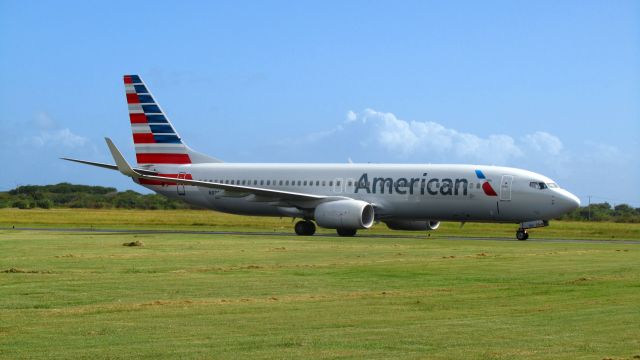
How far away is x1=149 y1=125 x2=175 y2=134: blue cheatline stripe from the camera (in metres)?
58.2

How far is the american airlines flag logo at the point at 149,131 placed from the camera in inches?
2276

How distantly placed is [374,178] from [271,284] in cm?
2936

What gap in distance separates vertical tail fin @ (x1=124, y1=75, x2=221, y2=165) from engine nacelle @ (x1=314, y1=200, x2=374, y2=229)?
11.1 meters

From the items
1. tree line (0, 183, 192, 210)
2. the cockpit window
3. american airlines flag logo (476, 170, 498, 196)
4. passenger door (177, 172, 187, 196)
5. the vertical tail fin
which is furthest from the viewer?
tree line (0, 183, 192, 210)

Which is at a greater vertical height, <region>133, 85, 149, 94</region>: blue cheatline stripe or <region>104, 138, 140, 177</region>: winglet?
<region>133, 85, 149, 94</region>: blue cheatline stripe

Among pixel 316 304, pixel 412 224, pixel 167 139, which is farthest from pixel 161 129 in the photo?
pixel 316 304

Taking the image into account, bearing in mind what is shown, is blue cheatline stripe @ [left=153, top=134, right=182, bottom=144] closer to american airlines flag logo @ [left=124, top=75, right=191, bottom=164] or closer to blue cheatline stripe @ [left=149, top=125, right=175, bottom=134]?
american airlines flag logo @ [left=124, top=75, right=191, bottom=164]

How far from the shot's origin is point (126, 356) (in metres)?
12.1

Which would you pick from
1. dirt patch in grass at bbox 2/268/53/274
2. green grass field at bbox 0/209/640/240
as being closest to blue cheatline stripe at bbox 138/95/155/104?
green grass field at bbox 0/209/640/240

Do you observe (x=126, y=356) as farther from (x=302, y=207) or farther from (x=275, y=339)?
(x=302, y=207)

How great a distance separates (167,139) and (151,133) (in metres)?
1.03

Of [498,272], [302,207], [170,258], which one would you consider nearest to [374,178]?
[302,207]

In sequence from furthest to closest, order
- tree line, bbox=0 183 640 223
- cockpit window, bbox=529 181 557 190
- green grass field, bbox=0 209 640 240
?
tree line, bbox=0 183 640 223, green grass field, bbox=0 209 640 240, cockpit window, bbox=529 181 557 190

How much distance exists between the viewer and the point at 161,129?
2293 inches
